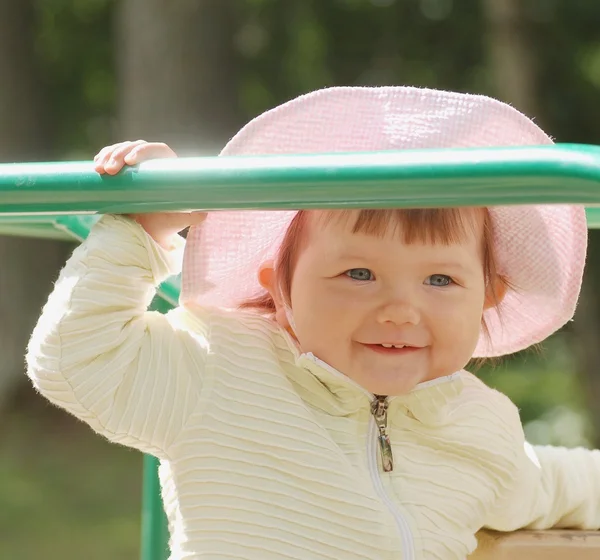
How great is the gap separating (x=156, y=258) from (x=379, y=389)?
11.2 inches

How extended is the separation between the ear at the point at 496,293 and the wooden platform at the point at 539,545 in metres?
0.29

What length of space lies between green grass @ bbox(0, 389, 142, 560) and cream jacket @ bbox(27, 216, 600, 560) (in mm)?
3573

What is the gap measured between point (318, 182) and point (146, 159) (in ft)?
0.70

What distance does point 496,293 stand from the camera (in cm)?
154

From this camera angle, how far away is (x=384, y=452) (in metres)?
1.44

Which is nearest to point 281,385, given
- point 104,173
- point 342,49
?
point 104,173

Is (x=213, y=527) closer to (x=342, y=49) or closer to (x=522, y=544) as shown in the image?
(x=522, y=544)

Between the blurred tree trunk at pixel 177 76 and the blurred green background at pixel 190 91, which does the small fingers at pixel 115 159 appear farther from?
the blurred tree trunk at pixel 177 76

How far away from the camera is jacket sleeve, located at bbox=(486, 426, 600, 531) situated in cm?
157

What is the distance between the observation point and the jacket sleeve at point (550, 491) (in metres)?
1.57

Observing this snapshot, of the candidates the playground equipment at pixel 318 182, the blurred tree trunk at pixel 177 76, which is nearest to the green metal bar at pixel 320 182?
the playground equipment at pixel 318 182

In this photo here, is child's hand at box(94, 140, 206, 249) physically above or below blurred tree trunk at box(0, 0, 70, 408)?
below

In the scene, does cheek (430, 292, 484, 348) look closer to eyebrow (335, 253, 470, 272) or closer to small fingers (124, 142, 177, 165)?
eyebrow (335, 253, 470, 272)

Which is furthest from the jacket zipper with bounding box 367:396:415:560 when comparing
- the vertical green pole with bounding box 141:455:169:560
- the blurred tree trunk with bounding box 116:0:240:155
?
the blurred tree trunk with bounding box 116:0:240:155
